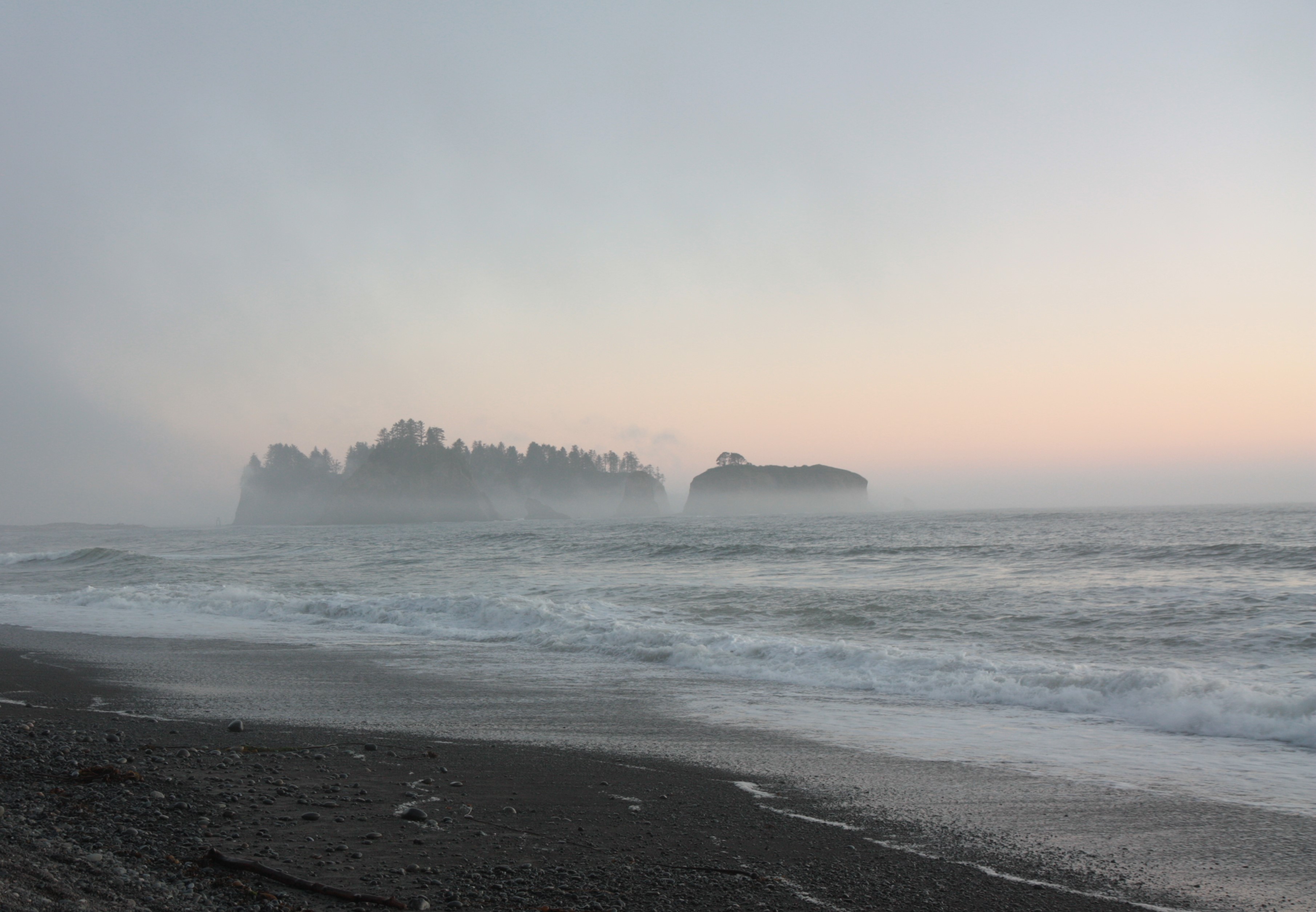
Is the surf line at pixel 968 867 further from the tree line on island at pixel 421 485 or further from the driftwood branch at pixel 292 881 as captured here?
the tree line on island at pixel 421 485

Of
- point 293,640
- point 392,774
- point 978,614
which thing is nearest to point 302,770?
point 392,774

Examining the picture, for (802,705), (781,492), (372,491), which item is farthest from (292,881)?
(781,492)

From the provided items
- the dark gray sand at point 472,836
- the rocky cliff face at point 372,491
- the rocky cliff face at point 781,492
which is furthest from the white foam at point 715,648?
the rocky cliff face at point 781,492

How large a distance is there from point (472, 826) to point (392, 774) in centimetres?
141

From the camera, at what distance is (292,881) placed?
3480 millimetres

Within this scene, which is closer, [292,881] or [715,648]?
[292,881]

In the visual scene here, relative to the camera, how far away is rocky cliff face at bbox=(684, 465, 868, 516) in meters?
180

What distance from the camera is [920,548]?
34.2 metres

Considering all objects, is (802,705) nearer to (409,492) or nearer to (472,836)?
(472,836)

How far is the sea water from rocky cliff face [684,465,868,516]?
470ft

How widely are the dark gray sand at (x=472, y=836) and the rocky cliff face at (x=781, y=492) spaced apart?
567 ft

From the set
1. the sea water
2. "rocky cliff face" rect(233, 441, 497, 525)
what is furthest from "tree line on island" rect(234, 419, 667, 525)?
the sea water

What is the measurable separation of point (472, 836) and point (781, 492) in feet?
588

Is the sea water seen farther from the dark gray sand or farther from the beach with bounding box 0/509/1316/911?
the dark gray sand
